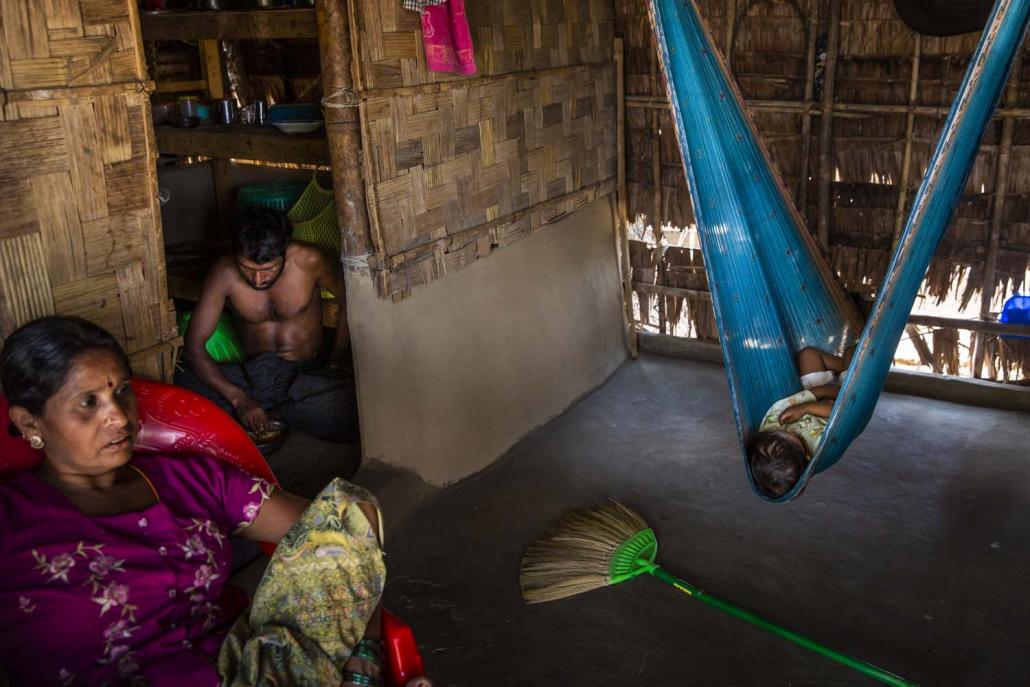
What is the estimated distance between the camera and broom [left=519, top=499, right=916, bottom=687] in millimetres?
2395

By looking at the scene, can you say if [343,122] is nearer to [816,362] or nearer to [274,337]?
[274,337]

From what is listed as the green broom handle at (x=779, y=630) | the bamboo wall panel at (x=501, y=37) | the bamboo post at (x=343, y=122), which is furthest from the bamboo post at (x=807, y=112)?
the bamboo post at (x=343, y=122)

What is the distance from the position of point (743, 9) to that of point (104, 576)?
9.76 feet

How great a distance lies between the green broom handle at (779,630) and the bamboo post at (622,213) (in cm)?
163

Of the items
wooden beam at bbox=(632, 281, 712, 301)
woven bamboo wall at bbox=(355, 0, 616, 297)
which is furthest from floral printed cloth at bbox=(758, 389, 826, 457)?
wooden beam at bbox=(632, 281, 712, 301)

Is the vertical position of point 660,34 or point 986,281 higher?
point 660,34

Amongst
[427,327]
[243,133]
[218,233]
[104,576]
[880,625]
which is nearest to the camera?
[104,576]

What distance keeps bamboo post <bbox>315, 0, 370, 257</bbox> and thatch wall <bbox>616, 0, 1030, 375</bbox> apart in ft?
5.01

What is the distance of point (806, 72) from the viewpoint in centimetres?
340

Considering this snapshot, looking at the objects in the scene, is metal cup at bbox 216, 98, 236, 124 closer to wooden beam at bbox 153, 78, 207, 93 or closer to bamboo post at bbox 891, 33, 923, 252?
wooden beam at bbox 153, 78, 207, 93

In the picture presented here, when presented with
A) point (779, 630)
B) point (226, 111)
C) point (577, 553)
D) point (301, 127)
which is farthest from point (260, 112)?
point (779, 630)

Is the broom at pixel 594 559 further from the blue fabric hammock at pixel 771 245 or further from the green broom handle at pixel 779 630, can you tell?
the blue fabric hammock at pixel 771 245

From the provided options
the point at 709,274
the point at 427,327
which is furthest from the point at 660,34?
the point at 427,327

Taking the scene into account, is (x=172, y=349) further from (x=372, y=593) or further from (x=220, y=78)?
(x=220, y=78)
